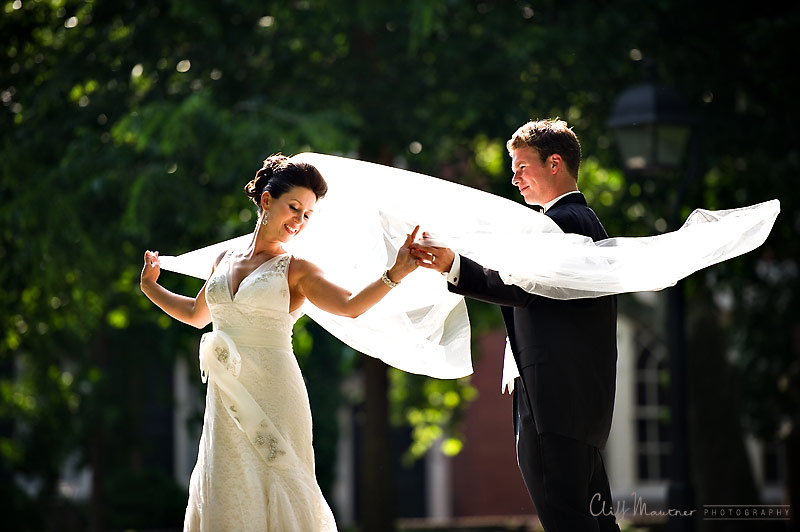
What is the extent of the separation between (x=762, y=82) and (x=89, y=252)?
6685 mm

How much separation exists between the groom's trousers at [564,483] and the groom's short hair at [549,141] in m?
1.04

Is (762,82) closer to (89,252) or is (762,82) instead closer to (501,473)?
(89,252)

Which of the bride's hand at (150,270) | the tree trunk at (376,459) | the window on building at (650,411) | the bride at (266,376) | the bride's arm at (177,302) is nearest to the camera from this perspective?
the bride at (266,376)

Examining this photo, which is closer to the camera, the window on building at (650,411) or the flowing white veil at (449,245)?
the flowing white veil at (449,245)

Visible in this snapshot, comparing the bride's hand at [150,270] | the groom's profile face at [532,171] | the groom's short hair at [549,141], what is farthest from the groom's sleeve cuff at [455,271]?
the bride's hand at [150,270]

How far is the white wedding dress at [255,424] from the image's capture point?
493cm

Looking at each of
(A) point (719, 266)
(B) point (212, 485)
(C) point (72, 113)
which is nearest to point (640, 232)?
(A) point (719, 266)

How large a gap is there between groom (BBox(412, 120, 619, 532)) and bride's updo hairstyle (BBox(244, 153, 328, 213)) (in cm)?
56

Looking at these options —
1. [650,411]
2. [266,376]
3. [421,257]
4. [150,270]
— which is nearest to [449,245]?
[421,257]

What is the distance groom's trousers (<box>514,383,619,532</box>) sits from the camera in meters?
4.68

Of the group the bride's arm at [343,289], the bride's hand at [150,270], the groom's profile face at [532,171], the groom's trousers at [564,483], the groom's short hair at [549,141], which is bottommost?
the groom's trousers at [564,483]

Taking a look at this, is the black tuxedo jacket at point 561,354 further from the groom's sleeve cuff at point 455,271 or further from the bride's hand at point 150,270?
the bride's hand at point 150,270

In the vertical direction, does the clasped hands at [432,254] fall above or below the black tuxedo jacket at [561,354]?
above

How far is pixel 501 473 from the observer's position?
2064cm
